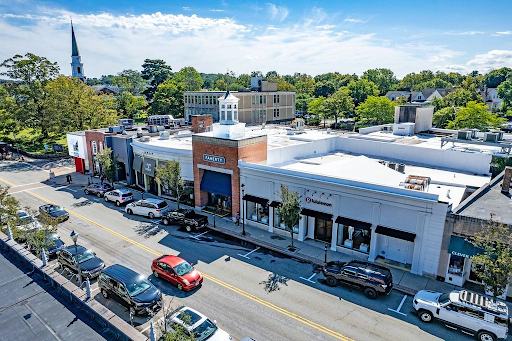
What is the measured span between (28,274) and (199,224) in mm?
15938

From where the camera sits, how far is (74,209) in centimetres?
3656

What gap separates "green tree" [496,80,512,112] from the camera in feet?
384

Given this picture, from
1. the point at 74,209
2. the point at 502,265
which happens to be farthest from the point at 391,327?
the point at 74,209

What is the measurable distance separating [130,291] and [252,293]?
23.4 feet

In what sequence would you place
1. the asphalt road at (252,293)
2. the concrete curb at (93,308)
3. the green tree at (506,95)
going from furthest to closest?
the green tree at (506,95) → the asphalt road at (252,293) → the concrete curb at (93,308)

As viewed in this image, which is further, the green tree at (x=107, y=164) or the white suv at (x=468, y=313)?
the green tree at (x=107, y=164)

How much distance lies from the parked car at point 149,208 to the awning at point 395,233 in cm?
2014

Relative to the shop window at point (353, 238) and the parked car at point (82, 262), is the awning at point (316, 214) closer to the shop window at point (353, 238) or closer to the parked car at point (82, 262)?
the shop window at point (353, 238)

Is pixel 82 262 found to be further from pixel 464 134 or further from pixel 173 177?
pixel 464 134

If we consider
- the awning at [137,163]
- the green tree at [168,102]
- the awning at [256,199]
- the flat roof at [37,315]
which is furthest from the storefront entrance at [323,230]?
the green tree at [168,102]

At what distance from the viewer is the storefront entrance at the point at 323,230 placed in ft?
90.0

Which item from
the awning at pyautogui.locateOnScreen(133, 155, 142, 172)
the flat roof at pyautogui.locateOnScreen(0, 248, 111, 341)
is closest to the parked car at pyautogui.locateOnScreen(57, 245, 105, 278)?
the flat roof at pyautogui.locateOnScreen(0, 248, 111, 341)

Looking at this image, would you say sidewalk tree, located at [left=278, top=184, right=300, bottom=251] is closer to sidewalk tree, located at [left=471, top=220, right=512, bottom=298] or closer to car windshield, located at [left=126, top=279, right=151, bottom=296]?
car windshield, located at [left=126, top=279, right=151, bottom=296]

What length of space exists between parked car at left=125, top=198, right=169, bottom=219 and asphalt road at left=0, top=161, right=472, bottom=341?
77cm
